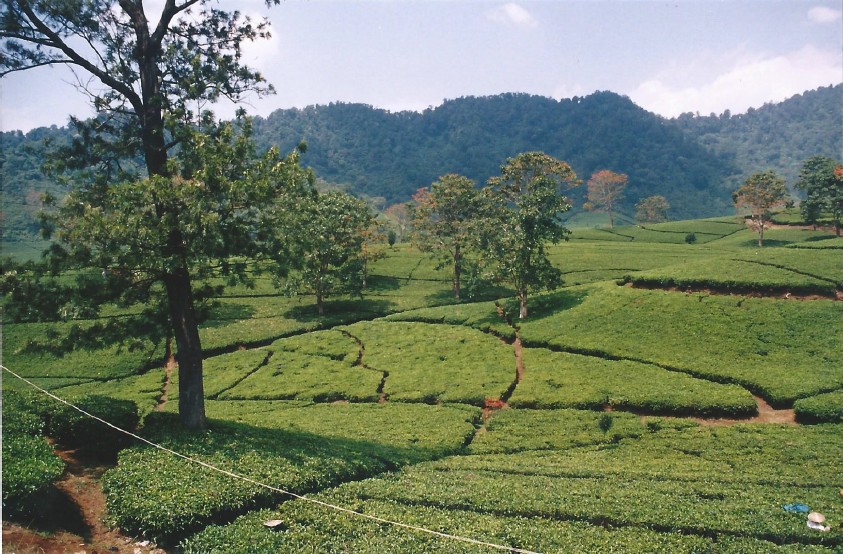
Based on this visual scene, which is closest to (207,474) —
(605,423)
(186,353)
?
(186,353)

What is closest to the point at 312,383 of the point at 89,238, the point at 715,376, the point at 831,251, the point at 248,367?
the point at 248,367

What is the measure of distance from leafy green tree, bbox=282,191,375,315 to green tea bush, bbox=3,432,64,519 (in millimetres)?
34973

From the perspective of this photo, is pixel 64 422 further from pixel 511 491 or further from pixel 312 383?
pixel 312 383

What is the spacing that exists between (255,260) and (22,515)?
33.5 feet

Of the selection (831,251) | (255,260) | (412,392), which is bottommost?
(412,392)

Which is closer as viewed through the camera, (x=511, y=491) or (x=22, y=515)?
Answer: (x=22, y=515)

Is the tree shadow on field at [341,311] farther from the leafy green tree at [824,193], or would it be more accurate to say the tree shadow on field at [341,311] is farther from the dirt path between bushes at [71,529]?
the leafy green tree at [824,193]

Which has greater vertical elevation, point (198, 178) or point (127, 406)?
point (198, 178)

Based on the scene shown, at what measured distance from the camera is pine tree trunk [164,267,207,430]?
19438mm

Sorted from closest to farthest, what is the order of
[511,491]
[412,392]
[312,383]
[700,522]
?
[700,522] < [511,491] < [412,392] < [312,383]

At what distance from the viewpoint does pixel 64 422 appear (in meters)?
17.3

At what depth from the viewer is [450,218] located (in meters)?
60.5

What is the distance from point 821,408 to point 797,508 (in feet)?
43.4

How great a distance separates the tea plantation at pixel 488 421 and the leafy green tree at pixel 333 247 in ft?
10.00
